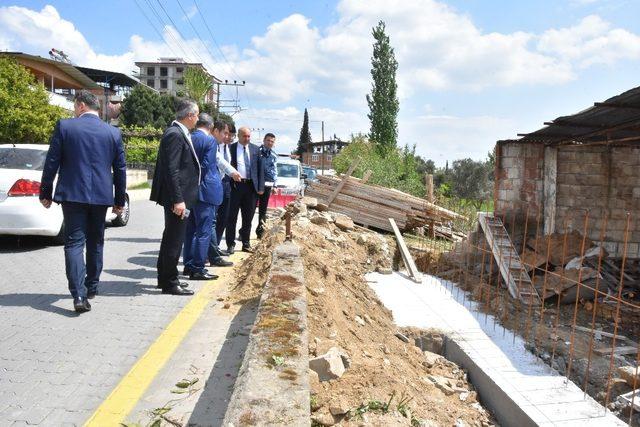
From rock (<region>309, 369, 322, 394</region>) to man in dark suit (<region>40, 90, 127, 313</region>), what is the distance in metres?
2.56

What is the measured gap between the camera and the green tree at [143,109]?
49.0 m

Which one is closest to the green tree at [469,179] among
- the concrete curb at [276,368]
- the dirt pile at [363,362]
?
the dirt pile at [363,362]

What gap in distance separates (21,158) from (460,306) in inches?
250

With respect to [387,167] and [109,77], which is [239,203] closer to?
[387,167]

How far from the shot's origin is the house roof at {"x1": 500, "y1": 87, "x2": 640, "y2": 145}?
7.21m

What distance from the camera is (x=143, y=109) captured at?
49062 millimetres

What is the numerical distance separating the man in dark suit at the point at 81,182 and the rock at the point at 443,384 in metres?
3.00

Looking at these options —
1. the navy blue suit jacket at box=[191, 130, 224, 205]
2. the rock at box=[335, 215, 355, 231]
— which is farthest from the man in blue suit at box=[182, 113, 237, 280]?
the rock at box=[335, 215, 355, 231]

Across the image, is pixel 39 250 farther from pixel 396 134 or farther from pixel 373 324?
pixel 396 134

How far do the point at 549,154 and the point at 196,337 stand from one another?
26.7 ft

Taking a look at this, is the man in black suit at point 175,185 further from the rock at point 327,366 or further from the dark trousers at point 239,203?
the rock at point 327,366

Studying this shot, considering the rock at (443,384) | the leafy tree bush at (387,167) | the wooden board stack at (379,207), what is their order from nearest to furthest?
1. the rock at (443,384)
2. the wooden board stack at (379,207)
3. the leafy tree bush at (387,167)

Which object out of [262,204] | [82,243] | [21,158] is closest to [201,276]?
[82,243]

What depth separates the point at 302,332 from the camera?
8.70 feet
